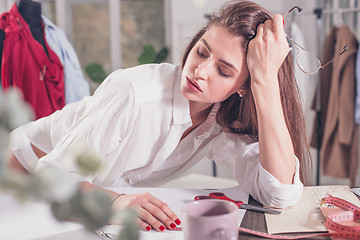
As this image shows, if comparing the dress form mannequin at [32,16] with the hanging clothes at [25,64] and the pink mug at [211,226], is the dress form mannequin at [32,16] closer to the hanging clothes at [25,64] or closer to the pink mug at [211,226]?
the hanging clothes at [25,64]

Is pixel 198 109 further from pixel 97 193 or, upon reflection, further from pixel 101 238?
pixel 97 193

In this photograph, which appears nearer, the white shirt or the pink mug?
the pink mug

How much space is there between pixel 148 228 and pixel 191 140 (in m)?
0.52

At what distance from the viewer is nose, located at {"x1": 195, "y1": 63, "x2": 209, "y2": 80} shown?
0.94 m

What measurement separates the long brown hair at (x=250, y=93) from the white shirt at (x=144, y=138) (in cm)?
5

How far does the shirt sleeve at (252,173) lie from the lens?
2.91 ft

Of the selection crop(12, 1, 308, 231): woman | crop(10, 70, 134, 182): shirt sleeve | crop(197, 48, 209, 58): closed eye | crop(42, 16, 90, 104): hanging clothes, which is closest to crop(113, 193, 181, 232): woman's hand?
crop(12, 1, 308, 231): woman

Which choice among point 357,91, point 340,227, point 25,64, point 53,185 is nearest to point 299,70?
point 357,91

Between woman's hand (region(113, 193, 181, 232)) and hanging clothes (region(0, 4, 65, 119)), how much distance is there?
4.75 feet

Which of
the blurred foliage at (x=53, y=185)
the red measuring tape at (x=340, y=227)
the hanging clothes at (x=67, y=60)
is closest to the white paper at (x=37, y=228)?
the red measuring tape at (x=340, y=227)

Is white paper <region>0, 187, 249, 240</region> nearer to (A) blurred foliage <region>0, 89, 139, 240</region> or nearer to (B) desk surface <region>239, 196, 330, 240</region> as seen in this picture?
(B) desk surface <region>239, 196, 330, 240</region>

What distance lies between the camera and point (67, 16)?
3.21 meters

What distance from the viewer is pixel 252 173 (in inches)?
39.9

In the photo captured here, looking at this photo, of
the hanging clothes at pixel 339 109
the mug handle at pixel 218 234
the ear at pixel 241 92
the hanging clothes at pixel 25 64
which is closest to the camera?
the mug handle at pixel 218 234
